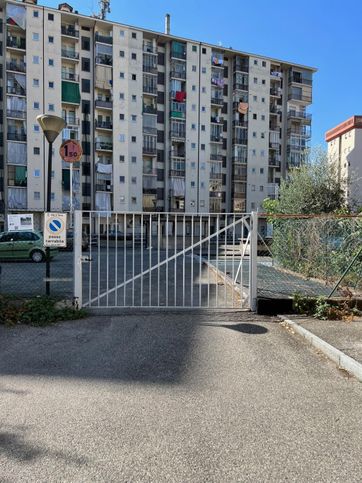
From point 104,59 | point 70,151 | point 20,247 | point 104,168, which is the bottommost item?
point 20,247

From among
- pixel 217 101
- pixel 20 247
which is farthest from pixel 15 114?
pixel 20 247

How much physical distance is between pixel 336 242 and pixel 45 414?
737 centimetres

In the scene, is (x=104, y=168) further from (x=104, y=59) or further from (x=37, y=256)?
(x=37, y=256)

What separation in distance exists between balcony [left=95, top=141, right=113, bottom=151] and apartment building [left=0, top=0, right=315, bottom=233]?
16cm

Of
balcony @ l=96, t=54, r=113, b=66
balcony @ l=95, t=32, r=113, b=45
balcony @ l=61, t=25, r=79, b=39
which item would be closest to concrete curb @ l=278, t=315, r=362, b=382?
balcony @ l=96, t=54, r=113, b=66

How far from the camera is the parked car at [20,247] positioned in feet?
62.0

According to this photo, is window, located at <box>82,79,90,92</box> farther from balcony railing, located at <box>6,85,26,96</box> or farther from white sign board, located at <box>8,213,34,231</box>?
white sign board, located at <box>8,213,34,231</box>

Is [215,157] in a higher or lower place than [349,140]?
lower

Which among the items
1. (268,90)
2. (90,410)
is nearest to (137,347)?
(90,410)

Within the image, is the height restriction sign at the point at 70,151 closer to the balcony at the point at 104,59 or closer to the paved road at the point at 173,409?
the paved road at the point at 173,409

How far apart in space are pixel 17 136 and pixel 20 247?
3786cm

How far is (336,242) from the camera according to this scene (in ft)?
29.8

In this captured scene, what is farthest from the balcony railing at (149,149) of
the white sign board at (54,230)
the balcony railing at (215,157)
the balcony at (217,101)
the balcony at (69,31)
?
the white sign board at (54,230)

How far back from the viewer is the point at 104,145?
182ft
